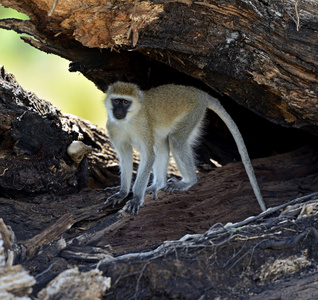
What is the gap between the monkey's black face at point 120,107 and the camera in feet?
14.6

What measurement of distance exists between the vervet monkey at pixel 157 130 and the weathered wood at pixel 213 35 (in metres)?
0.59

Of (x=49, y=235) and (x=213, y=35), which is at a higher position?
(x=213, y=35)

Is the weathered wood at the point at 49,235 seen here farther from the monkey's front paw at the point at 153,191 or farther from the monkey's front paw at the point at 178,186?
the monkey's front paw at the point at 178,186

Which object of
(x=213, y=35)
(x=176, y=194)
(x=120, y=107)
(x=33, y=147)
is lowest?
(x=176, y=194)

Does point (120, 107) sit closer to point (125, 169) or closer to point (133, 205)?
point (125, 169)

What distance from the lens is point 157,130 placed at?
4816 millimetres

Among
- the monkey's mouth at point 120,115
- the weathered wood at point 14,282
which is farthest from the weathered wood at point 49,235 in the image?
the monkey's mouth at point 120,115

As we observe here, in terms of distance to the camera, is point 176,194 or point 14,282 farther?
point 176,194

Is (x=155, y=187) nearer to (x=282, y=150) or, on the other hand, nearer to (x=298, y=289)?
(x=282, y=150)

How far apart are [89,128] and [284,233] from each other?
3.32 metres

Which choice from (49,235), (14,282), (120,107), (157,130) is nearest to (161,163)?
(157,130)

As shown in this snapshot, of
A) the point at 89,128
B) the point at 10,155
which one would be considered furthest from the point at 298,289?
the point at 89,128

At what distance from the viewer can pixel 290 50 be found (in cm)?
396

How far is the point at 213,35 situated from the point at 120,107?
3.97ft
